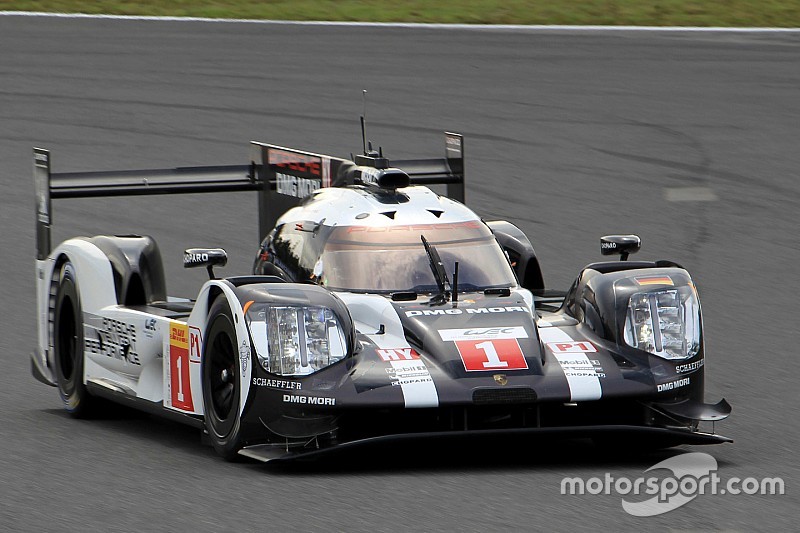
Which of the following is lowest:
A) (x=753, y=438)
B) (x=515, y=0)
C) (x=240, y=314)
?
(x=753, y=438)

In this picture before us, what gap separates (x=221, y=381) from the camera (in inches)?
313

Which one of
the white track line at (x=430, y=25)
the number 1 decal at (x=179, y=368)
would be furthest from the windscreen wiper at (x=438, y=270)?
the white track line at (x=430, y=25)

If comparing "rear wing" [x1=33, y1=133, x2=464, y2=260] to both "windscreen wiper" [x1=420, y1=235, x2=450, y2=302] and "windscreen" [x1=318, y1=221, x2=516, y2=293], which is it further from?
"windscreen wiper" [x1=420, y1=235, x2=450, y2=302]

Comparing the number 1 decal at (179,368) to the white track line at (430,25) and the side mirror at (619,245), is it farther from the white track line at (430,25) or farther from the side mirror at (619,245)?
the white track line at (430,25)

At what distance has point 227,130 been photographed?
19750 millimetres

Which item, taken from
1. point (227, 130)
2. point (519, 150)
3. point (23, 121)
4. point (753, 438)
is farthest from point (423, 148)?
point (753, 438)

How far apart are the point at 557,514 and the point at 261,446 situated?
173 cm

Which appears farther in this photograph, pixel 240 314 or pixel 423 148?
pixel 423 148

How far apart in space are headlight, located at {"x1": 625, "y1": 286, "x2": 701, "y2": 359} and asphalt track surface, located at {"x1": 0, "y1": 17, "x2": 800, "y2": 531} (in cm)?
56

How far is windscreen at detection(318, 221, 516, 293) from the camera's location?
8.42 metres

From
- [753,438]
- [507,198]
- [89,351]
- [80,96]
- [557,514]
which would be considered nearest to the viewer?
[557,514]

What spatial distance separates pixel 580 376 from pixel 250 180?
394 cm

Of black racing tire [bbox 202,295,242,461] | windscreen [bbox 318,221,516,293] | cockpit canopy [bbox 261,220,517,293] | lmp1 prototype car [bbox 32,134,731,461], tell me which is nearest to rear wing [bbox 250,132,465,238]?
lmp1 prototype car [bbox 32,134,731,461]

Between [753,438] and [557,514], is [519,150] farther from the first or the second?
[557,514]
